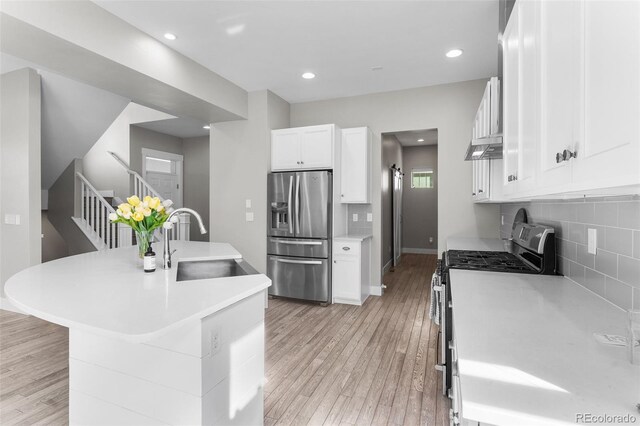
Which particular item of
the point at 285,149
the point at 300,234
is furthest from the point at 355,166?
the point at 300,234

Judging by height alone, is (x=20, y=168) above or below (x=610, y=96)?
above

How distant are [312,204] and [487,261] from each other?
2.26 m

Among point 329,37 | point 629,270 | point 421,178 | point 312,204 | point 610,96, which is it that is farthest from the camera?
point 421,178

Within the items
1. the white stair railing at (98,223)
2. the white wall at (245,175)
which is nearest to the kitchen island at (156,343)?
the white wall at (245,175)

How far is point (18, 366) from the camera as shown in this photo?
8.35 ft

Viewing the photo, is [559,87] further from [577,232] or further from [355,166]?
[355,166]

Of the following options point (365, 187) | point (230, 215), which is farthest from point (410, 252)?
point (230, 215)

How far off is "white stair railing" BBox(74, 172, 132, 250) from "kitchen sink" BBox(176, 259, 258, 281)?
11.0ft

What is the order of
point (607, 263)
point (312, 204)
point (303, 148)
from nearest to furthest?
1. point (607, 263)
2. point (312, 204)
3. point (303, 148)

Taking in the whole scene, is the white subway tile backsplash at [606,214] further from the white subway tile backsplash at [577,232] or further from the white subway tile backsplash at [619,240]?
the white subway tile backsplash at [577,232]

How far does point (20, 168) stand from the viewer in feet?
12.4

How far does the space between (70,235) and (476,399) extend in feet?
21.5

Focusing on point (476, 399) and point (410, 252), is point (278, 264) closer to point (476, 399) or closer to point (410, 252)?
point (476, 399)

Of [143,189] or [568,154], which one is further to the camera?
[143,189]
